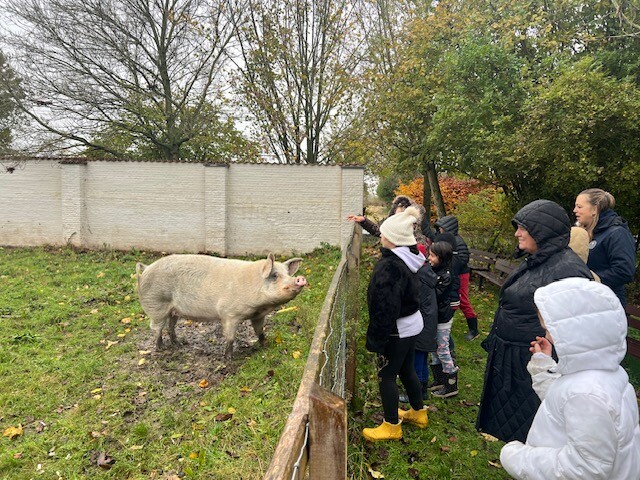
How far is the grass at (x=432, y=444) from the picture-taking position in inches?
129

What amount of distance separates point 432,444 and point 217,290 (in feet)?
9.97

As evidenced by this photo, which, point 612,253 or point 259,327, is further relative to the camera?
point 259,327

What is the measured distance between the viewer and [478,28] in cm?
1141

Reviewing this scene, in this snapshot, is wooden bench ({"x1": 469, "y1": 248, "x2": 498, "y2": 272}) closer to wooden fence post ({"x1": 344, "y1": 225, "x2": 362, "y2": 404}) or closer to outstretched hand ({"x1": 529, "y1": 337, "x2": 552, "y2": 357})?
wooden fence post ({"x1": 344, "y1": 225, "x2": 362, "y2": 404})

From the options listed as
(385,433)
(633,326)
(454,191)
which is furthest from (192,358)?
(454,191)

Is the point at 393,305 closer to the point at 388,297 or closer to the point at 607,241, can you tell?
the point at 388,297

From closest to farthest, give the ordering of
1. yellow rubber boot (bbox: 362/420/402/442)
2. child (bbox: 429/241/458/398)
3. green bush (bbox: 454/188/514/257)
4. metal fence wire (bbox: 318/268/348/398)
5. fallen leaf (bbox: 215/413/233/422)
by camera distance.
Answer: metal fence wire (bbox: 318/268/348/398) → yellow rubber boot (bbox: 362/420/402/442) → fallen leaf (bbox: 215/413/233/422) → child (bbox: 429/241/458/398) → green bush (bbox: 454/188/514/257)

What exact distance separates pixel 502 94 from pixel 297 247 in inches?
265

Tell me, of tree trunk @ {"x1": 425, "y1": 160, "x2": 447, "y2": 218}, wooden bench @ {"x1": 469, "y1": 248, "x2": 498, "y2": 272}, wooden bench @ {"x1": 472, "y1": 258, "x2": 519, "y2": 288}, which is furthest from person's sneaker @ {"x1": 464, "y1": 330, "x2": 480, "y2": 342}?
tree trunk @ {"x1": 425, "y1": 160, "x2": 447, "y2": 218}

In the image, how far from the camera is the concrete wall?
12.4 m

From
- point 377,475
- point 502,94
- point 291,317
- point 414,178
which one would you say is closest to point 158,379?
point 291,317

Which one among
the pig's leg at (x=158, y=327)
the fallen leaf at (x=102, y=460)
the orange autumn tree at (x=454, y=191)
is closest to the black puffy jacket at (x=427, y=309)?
the fallen leaf at (x=102, y=460)

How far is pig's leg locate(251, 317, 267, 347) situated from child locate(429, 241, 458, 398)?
2.28 meters

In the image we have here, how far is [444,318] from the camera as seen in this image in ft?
14.1
